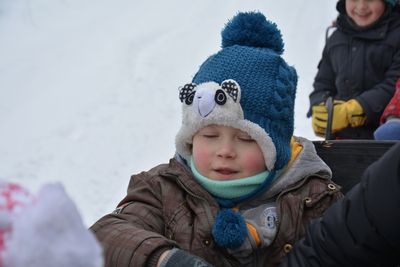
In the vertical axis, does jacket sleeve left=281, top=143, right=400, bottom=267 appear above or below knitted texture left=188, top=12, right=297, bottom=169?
below

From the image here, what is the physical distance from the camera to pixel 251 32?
2.10 metres

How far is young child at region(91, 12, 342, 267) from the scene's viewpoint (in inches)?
68.5

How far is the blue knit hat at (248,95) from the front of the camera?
1.86 m

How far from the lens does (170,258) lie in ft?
4.37

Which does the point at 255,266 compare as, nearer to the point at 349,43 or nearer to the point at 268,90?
the point at 268,90

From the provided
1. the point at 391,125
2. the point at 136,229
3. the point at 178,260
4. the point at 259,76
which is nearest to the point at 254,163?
the point at 259,76

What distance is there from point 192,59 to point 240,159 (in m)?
7.83

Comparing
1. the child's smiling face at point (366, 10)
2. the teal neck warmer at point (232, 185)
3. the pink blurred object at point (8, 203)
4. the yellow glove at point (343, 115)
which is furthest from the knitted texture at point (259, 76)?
the child's smiling face at point (366, 10)

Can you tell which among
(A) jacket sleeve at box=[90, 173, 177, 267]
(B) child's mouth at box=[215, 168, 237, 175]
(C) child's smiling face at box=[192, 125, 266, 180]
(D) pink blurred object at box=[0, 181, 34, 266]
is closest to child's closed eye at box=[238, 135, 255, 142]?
(C) child's smiling face at box=[192, 125, 266, 180]

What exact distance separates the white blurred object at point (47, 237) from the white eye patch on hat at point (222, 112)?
127cm

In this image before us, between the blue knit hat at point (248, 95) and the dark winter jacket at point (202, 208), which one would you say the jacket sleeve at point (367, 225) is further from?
the blue knit hat at point (248, 95)

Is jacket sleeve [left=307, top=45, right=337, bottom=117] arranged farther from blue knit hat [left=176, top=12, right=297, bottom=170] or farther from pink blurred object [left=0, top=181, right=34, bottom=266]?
pink blurred object [left=0, top=181, right=34, bottom=266]

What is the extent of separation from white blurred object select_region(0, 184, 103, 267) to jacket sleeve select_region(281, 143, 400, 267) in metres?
0.77

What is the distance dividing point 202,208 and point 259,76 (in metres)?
0.54
